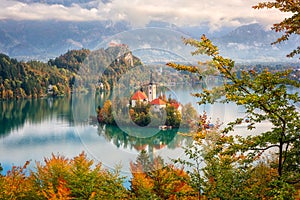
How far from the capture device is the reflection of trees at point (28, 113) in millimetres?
28453

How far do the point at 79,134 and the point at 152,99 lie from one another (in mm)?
2223

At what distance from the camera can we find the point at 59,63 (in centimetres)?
5912

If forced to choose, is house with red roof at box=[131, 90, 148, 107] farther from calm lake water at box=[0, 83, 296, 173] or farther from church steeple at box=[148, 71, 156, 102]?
calm lake water at box=[0, 83, 296, 173]

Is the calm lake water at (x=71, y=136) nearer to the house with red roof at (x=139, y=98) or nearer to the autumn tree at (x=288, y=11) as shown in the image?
the house with red roof at (x=139, y=98)

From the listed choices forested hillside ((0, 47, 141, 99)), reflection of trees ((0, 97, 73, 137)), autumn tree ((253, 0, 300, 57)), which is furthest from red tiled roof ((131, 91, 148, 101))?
forested hillside ((0, 47, 141, 99))

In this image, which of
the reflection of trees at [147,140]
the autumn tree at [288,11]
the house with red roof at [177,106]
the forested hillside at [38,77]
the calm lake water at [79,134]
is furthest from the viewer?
the forested hillside at [38,77]

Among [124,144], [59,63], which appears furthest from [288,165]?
[59,63]

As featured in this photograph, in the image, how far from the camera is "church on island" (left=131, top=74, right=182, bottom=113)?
4.52 meters

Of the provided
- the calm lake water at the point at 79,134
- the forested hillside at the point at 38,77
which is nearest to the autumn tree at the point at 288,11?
the calm lake water at the point at 79,134

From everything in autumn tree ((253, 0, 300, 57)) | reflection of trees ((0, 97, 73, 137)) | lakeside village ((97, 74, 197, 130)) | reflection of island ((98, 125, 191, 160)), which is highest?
autumn tree ((253, 0, 300, 57))

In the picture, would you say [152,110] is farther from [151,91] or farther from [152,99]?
[151,91]

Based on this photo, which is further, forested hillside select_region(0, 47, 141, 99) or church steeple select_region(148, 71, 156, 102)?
forested hillside select_region(0, 47, 141, 99)

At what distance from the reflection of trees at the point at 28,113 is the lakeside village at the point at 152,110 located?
21762 millimetres

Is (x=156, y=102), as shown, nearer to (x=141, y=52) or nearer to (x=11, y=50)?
(x=141, y=52)
